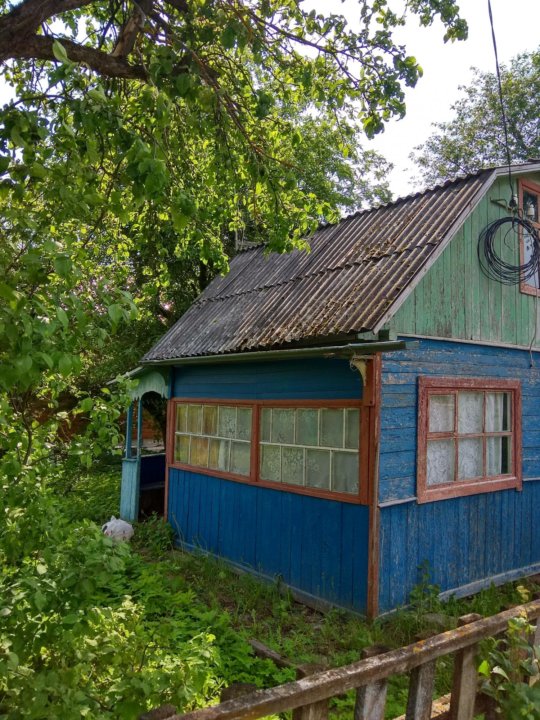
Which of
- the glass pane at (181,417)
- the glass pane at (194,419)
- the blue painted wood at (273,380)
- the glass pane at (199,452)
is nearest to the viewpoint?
the blue painted wood at (273,380)

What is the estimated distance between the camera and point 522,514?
778cm

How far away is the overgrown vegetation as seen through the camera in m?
2.77

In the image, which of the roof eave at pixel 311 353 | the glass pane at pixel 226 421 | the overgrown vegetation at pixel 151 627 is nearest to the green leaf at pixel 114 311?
the overgrown vegetation at pixel 151 627

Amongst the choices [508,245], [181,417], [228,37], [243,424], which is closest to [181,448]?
[181,417]

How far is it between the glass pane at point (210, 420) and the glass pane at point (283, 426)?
153 cm

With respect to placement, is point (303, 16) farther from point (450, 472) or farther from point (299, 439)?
point (450, 472)

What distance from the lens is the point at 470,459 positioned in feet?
23.3

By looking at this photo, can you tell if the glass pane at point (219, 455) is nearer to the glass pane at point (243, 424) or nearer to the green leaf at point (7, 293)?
the glass pane at point (243, 424)

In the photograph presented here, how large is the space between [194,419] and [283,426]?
241 centimetres

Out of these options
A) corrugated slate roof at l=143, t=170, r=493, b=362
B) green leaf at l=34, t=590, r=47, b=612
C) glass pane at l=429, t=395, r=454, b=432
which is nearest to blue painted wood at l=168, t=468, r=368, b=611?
glass pane at l=429, t=395, r=454, b=432

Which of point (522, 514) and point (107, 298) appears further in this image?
point (522, 514)

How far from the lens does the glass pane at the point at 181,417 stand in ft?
31.2

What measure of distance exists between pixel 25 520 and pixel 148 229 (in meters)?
5.14

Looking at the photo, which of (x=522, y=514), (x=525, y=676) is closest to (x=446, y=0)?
(x=525, y=676)
